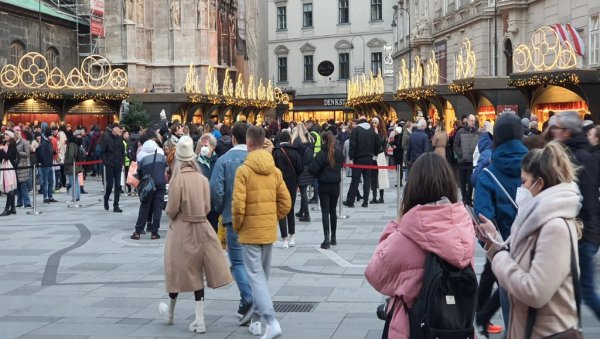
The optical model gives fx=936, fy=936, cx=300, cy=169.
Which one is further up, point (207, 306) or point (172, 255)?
point (172, 255)

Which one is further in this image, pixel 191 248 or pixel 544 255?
pixel 191 248

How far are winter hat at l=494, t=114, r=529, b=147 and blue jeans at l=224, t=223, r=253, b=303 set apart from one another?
2.75 meters

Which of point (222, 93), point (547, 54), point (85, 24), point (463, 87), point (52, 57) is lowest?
point (463, 87)

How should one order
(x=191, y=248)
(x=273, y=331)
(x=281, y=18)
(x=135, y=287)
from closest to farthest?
(x=273, y=331)
(x=191, y=248)
(x=135, y=287)
(x=281, y=18)

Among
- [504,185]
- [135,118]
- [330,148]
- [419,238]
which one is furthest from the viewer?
[135,118]

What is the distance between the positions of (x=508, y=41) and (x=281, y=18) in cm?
4510

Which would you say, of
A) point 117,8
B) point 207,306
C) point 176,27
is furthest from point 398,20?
point 207,306

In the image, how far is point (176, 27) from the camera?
1948 inches

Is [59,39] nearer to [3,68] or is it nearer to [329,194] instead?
[3,68]

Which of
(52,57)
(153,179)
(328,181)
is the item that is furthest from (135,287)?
(52,57)

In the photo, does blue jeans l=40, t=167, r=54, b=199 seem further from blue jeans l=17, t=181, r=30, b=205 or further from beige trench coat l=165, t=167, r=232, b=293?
beige trench coat l=165, t=167, r=232, b=293

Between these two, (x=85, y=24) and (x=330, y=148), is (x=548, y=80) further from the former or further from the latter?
(x=85, y=24)

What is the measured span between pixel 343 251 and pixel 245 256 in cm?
555

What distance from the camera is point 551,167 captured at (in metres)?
5.06
